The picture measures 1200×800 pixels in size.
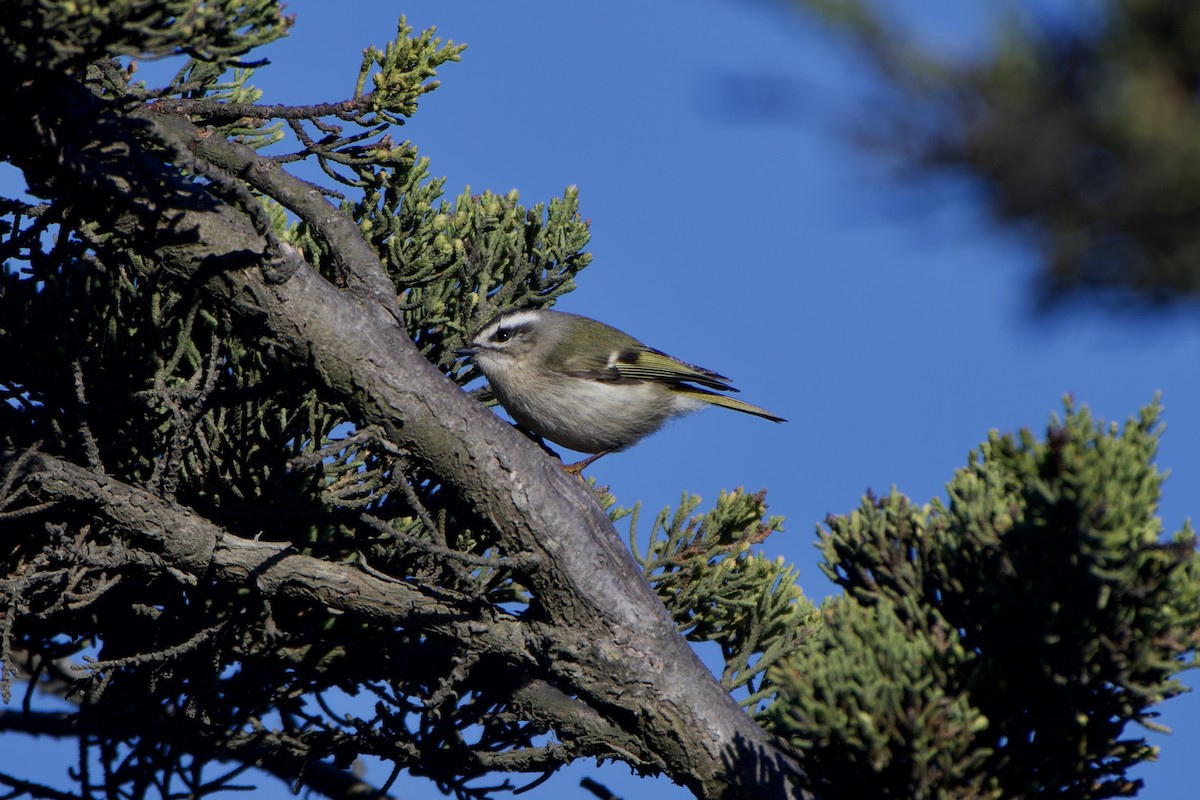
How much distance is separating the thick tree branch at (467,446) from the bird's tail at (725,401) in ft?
12.7

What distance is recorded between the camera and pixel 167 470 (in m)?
4.48

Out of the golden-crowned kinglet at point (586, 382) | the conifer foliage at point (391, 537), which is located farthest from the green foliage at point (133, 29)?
the golden-crowned kinglet at point (586, 382)

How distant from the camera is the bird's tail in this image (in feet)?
26.8

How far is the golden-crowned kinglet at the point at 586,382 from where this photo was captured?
6895 mm

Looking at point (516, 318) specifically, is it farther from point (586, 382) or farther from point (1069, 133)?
point (1069, 133)

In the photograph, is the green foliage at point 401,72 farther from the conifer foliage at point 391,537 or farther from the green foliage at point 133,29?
the green foliage at point 133,29

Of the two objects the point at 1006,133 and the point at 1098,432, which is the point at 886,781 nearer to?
the point at 1098,432

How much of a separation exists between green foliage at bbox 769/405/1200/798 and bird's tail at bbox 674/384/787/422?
4578mm

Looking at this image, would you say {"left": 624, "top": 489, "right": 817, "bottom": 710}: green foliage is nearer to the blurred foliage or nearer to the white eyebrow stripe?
the white eyebrow stripe

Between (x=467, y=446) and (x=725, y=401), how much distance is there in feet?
14.4

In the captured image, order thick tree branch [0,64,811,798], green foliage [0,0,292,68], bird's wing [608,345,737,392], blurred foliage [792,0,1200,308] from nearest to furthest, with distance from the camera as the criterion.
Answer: blurred foliage [792,0,1200,308]
green foliage [0,0,292,68]
thick tree branch [0,64,811,798]
bird's wing [608,345,737,392]

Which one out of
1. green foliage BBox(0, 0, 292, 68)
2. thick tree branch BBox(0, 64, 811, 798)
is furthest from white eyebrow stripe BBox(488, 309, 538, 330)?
green foliage BBox(0, 0, 292, 68)

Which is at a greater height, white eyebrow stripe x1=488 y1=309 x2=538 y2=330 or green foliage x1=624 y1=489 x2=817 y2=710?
white eyebrow stripe x1=488 y1=309 x2=538 y2=330

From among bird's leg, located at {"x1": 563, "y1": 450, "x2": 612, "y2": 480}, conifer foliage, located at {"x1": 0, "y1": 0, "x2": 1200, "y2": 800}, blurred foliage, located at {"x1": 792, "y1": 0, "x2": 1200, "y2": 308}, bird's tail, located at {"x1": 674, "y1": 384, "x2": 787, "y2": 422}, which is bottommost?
blurred foliage, located at {"x1": 792, "y1": 0, "x2": 1200, "y2": 308}
